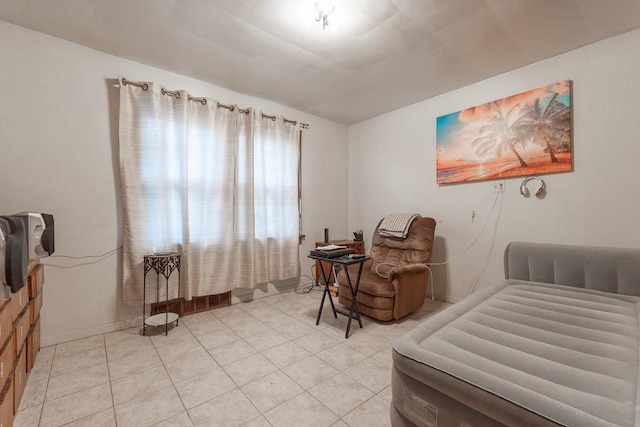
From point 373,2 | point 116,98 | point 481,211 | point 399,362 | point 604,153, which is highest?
point 373,2

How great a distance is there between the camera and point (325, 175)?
4320 millimetres

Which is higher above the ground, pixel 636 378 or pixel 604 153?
pixel 604 153

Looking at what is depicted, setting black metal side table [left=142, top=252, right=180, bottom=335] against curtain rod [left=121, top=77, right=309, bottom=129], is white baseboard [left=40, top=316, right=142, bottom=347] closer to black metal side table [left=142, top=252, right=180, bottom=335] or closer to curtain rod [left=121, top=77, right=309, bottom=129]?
black metal side table [left=142, top=252, right=180, bottom=335]

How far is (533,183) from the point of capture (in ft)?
8.92

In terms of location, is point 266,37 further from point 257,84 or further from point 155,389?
point 155,389

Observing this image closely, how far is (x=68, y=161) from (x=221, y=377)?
2251 mm

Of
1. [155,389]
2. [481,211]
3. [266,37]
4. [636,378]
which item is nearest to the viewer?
[636,378]

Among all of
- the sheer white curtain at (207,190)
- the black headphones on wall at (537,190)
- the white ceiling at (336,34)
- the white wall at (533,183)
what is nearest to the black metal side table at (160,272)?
the sheer white curtain at (207,190)

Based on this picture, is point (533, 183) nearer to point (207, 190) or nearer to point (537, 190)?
point (537, 190)

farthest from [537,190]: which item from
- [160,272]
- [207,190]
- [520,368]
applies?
[160,272]

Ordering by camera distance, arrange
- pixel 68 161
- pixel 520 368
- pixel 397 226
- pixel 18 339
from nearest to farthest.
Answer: pixel 520 368
pixel 18 339
pixel 68 161
pixel 397 226

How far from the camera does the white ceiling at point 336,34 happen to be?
1.93m

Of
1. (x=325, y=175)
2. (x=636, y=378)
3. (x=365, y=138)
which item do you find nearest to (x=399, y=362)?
(x=636, y=378)

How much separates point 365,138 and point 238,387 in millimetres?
3756
